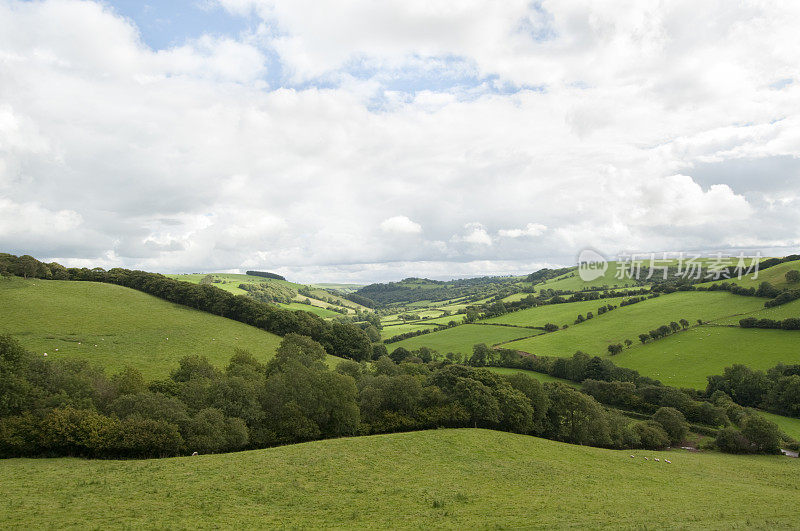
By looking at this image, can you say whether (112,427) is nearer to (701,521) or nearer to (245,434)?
(245,434)

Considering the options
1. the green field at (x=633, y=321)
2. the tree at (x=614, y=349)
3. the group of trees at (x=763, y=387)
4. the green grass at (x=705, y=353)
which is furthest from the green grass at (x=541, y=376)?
the group of trees at (x=763, y=387)

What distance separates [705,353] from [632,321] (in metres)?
27.6

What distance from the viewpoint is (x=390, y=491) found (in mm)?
27609

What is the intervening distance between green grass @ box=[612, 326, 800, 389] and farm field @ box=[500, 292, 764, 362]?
24.9ft

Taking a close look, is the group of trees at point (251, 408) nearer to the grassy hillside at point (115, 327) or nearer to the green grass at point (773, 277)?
the grassy hillside at point (115, 327)

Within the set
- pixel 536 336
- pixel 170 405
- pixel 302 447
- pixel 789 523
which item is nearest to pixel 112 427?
pixel 170 405

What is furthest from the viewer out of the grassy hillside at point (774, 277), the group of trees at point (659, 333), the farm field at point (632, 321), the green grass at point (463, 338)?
the green grass at point (463, 338)

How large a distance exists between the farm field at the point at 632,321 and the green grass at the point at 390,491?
232 ft

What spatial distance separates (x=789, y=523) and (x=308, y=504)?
1198 inches

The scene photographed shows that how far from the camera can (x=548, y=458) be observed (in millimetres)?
40875

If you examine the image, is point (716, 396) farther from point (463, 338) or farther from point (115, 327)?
point (115, 327)

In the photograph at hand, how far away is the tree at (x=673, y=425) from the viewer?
2331 inches

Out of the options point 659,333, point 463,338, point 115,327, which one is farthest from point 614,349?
point 115,327

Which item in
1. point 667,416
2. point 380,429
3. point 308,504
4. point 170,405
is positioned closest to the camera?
point 308,504
